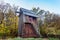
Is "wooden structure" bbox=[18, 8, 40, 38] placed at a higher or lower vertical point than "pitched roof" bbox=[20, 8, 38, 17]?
lower

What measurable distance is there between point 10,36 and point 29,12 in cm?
81

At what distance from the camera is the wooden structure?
16.5ft

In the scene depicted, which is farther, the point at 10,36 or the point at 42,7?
the point at 42,7

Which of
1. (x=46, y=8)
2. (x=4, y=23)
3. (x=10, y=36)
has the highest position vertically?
(x=46, y=8)

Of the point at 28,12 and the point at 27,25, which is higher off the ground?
the point at 28,12

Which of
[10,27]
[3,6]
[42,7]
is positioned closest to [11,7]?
[3,6]

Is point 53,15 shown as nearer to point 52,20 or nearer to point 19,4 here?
point 52,20

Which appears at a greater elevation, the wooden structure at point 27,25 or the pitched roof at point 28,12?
the pitched roof at point 28,12

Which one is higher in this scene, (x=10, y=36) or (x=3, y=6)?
(x=3, y=6)

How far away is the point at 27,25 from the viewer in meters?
5.06

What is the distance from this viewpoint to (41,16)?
5258 millimetres

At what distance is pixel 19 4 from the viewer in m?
5.30

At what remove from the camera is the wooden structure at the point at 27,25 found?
16.5 feet

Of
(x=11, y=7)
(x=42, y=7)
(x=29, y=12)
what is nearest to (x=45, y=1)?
(x=42, y=7)
